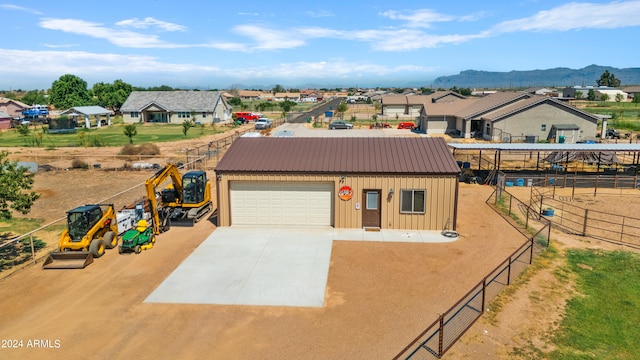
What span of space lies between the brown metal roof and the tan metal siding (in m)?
0.38

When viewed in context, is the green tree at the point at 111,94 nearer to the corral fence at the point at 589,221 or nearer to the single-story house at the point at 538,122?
the single-story house at the point at 538,122

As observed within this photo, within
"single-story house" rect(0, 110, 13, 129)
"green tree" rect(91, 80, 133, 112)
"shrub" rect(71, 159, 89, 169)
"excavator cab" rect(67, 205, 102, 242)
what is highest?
"green tree" rect(91, 80, 133, 112)

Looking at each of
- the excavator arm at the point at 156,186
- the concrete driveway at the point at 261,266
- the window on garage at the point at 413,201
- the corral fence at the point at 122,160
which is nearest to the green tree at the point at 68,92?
the corral fence at the point at 122,160

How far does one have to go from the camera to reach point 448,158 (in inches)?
859

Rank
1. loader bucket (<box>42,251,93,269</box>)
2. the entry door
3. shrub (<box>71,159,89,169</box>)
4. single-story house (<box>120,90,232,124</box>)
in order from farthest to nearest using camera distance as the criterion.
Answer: single-story house (<box>120,90,232,124</box>)
shrub (<box>71,159,89,169</box>)
the entry door
loader bucket (<box>42,251,93,269</box>)

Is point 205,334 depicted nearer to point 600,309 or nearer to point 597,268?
point 600,309

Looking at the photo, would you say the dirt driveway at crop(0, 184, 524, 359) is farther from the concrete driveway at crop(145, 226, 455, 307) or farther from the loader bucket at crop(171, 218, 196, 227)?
the loader bucket at crop(171, 218, 196, 227)

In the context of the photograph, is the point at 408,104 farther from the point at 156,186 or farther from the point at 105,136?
the point at 156,186

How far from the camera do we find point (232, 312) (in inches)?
542

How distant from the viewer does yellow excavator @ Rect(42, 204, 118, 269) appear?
685 inches

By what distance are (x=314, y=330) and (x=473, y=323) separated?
471 cm

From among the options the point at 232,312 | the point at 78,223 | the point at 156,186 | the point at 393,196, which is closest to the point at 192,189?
the point at 156,186

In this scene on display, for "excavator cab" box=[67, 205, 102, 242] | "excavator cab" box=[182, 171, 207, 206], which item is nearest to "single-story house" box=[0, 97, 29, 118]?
"excavator cab" box=[182, 171, 207, 206]

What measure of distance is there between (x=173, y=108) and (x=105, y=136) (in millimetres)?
17233
